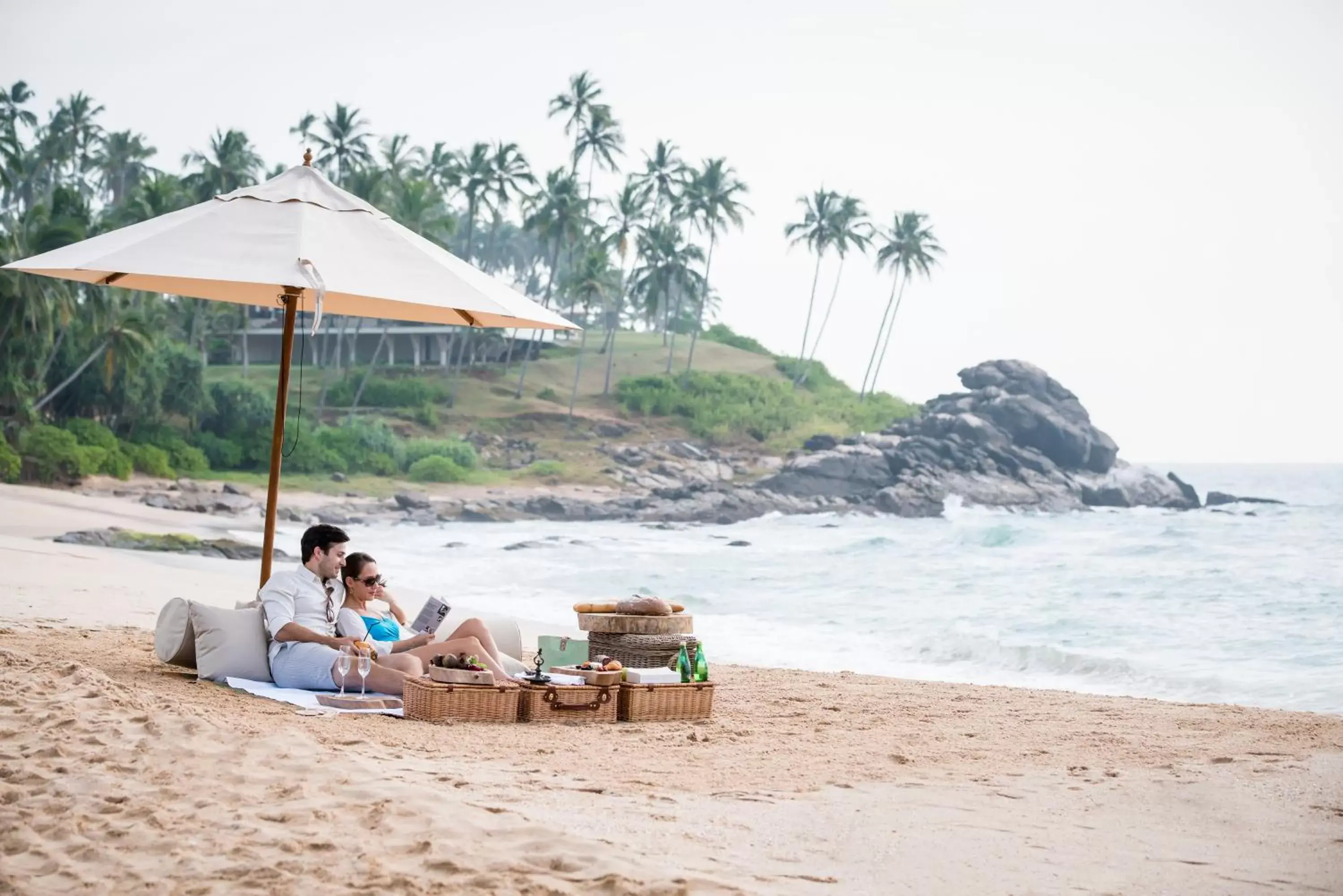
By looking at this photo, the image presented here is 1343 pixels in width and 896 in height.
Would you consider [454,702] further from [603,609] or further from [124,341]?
[124,341]

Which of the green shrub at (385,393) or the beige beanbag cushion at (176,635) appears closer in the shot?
the beige beanbag cushion at (176,635)

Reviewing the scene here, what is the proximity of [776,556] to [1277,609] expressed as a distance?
11671 mm

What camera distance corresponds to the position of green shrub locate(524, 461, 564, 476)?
40562 mm

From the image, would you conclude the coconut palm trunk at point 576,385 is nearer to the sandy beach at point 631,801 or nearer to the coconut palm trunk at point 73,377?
the coconut palm trunk at point 73,377

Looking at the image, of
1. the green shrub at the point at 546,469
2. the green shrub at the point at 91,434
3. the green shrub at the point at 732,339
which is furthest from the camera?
the green shrub at the point at 732,339

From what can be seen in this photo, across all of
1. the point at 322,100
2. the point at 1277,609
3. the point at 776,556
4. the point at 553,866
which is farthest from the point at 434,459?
the point at 553,866

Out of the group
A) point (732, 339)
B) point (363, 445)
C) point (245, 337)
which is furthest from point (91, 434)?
point (732, 339)

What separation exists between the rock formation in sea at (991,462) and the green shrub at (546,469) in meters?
6.93

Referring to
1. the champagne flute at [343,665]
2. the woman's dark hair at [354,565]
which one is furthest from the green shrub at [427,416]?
the champagne flute at [343,665]

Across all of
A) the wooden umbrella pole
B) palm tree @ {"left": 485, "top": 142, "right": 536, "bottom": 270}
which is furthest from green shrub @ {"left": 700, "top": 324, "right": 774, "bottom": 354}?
the wooden umbrella pole

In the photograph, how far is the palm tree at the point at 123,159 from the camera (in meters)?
55.8

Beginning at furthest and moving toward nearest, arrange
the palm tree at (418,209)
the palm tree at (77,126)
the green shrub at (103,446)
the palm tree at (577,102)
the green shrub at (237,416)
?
the palm tree at (77,126), the palm tree at (577,102), the palm tree at (418,209), the green shrub at (237,416), the green shrub at (103,446)

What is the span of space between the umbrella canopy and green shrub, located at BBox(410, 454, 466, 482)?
31.4m

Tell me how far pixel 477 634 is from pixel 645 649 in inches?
42.4
